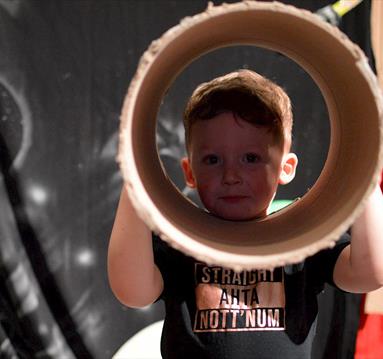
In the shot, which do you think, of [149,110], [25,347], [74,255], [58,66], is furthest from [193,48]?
[25,347]

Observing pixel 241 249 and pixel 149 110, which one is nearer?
pixel 241 249

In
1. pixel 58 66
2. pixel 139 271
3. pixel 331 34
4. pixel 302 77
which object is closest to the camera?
pixel 331 34

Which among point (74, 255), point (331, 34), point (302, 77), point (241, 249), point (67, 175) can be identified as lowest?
point (74, 255)

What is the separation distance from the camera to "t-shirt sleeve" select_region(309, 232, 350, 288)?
77 cm

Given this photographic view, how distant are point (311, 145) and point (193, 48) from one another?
3.63 ft

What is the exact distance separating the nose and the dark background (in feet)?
3.05

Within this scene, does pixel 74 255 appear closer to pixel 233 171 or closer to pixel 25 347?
pixel 25 347

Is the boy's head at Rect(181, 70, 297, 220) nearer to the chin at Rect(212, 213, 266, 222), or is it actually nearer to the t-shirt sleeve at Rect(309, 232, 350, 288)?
the chin at Rect(212, 213, 266, 222)

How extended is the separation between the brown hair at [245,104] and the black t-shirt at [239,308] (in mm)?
196

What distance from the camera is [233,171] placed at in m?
0.74

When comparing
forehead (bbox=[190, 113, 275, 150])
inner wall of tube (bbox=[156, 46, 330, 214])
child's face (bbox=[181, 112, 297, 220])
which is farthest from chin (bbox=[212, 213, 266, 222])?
inner wall of tube (bbox=[156, 46, 330, 214])

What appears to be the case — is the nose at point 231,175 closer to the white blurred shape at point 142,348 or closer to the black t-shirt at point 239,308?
the black t-shirt at point 239,308

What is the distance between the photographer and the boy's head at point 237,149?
2.45 feet

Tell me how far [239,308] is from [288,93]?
3.64 feet
